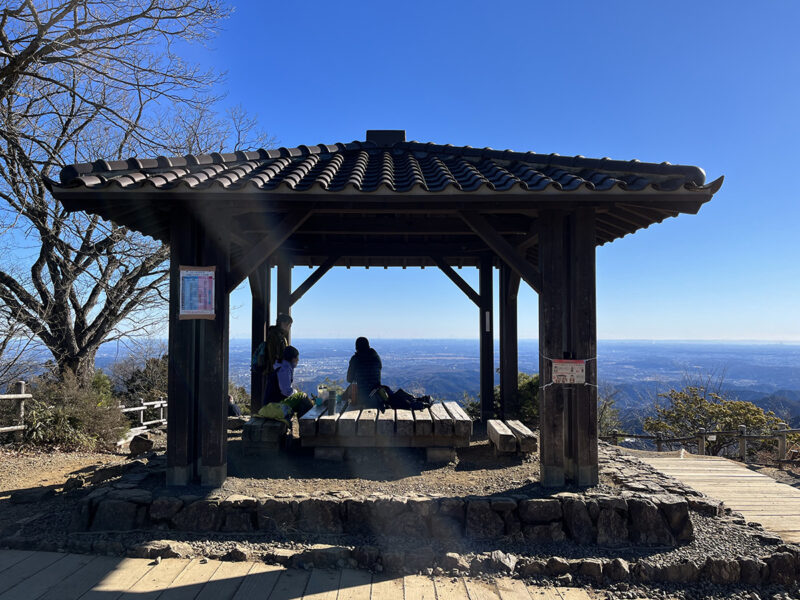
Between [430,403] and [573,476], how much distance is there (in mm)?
2095

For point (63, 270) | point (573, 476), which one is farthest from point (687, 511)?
point (63, 270)

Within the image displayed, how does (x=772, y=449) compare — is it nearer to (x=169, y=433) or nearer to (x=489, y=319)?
(x=489, y=319)

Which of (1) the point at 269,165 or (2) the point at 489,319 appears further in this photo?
(2) the point at 489,319

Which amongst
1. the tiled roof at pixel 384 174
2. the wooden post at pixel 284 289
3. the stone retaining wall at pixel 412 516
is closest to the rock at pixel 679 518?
the stone retaining wall at pixel 412 516

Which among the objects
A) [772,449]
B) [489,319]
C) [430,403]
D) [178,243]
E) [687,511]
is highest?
[178,243]

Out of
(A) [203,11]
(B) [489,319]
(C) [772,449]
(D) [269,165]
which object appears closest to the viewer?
(D) [269,165]

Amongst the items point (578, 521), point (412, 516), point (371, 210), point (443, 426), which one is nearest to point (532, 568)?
point (578, 521)

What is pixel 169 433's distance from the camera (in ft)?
13.9

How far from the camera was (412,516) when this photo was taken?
3.78 meters

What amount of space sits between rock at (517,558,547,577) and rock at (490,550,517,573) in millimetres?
55

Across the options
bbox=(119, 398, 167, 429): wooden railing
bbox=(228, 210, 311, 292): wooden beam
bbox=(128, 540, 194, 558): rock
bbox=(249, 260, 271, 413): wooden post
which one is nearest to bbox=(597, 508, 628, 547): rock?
bbox=(128, 540, 194, 558): rock

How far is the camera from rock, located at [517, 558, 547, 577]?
3.37 m

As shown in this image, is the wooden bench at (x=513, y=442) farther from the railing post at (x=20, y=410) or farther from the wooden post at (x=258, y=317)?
the railing post at (x=20, y=410)

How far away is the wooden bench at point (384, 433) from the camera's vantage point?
4.99 m
